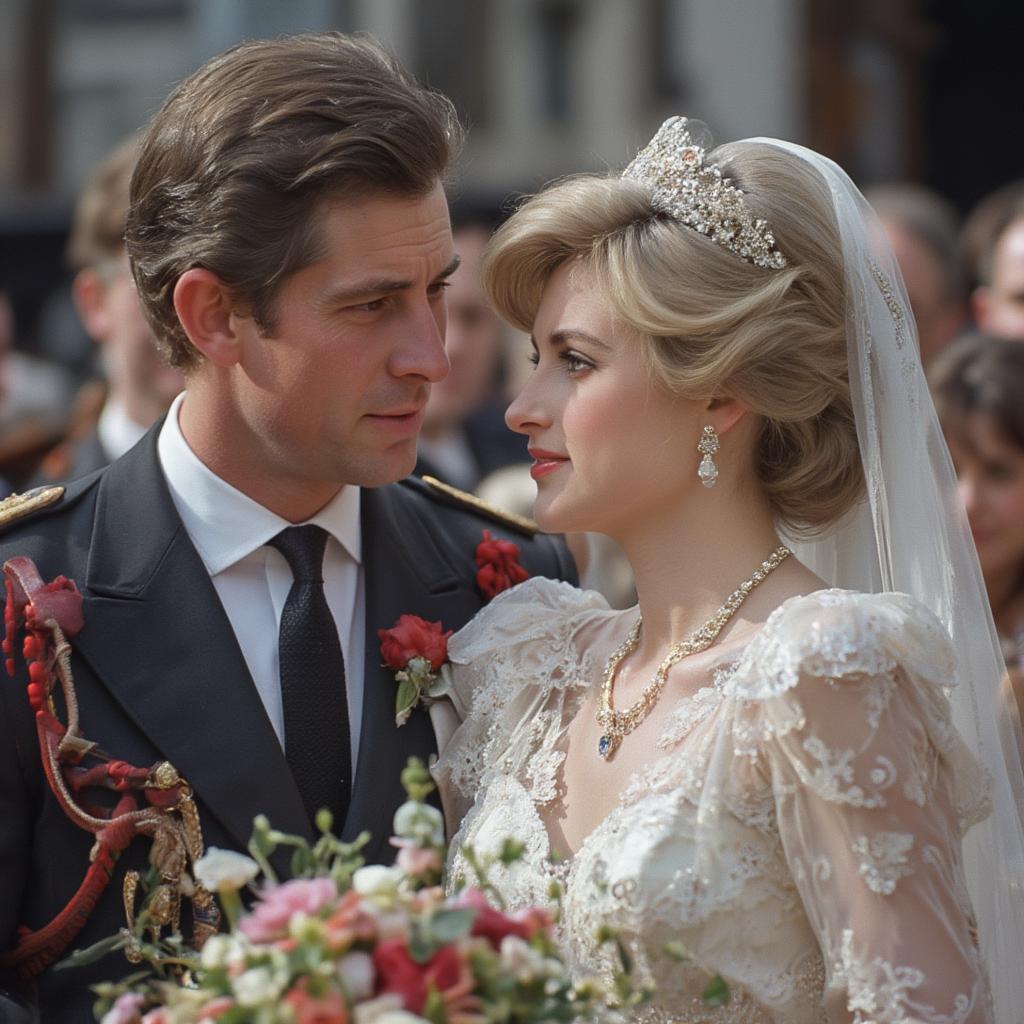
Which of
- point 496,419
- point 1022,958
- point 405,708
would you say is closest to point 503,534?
point 405,708

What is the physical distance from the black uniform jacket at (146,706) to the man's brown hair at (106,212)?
1908 mm

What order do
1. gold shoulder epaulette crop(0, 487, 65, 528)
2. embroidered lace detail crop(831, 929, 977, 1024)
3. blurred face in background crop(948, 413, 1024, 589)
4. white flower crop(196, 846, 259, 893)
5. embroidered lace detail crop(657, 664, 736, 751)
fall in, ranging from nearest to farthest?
white flower crop(196, 846, 259, 893), embroidered lace detail crop(831, 929, 977, 1024), embroidered lace detail crop(657, 664, 736, 751), gold shoulder epaulette crop(0, 487, 65, 528), blurred face in background crop(948, 413, 1024, 589)

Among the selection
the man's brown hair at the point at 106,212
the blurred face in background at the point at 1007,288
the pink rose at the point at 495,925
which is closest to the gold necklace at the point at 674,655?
the pink rose at the point at 495,925

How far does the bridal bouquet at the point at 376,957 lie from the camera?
2283 mm

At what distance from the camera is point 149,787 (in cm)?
320

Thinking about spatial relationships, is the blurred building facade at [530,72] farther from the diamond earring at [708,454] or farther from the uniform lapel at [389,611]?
the diamond earring at [708,454]

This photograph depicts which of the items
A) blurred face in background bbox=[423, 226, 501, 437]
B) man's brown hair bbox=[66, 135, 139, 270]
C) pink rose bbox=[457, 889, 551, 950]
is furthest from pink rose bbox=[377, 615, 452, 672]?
blurred face in background bbox=[423, 226, 501, 437]

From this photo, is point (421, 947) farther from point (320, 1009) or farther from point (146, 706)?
point (146, 706)

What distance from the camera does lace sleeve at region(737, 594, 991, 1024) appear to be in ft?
9.30

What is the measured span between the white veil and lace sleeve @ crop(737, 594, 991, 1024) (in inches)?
10.6

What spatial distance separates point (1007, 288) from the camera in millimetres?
6402

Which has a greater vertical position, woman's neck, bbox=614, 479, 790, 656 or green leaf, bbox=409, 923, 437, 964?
woman's neck, bbox=614, 479, 790, 656

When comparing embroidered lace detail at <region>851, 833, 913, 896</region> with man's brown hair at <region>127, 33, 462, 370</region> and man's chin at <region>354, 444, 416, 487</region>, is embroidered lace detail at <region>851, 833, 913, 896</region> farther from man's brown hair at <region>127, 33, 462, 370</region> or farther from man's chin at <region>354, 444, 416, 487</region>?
man's brown hair at <region>127, 33, 462, 370</region>

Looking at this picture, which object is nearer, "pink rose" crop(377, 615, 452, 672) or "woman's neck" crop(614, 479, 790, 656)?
"woman's neck" crop(614, 479, 790, 656)
